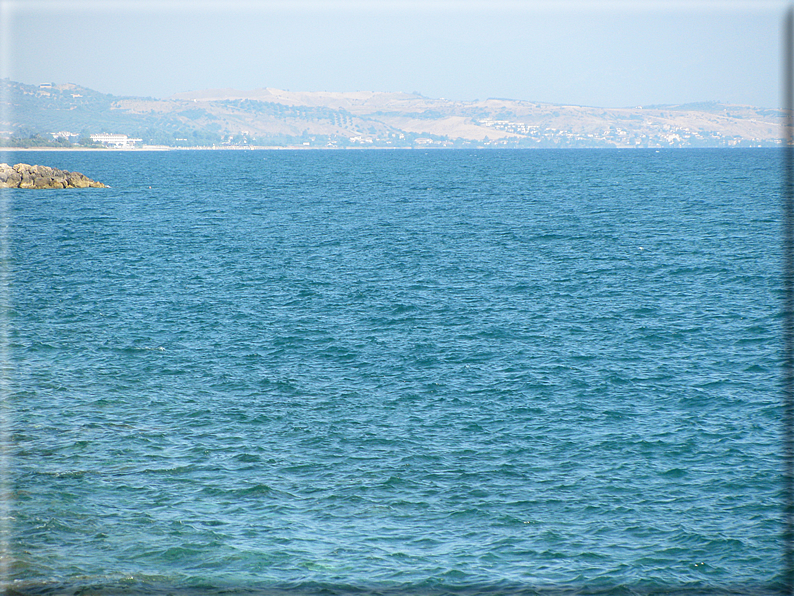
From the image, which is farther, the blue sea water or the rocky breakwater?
the rocky breakwater

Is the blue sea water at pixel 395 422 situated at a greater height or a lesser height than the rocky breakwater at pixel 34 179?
lesser

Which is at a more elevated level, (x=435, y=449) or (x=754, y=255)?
(x=754, y=255)

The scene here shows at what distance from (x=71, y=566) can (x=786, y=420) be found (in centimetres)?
2661

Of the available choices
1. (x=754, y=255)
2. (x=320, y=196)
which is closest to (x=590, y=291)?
(x=754, y=255)

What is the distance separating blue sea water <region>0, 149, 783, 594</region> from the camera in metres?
19.4

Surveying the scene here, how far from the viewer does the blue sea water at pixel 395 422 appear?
19.4 meters

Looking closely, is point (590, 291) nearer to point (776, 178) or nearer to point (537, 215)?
point (537, 215)

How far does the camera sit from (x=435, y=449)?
85.9ft

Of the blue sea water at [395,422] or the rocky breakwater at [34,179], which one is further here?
the rocky breakwater at [34,179]

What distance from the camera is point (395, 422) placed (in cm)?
2859

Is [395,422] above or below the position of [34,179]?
below

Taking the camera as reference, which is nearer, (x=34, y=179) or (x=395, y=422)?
(x=395, y=422)

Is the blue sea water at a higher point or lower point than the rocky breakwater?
lower

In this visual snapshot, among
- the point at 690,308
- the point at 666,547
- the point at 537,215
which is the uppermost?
the point at 537,215
